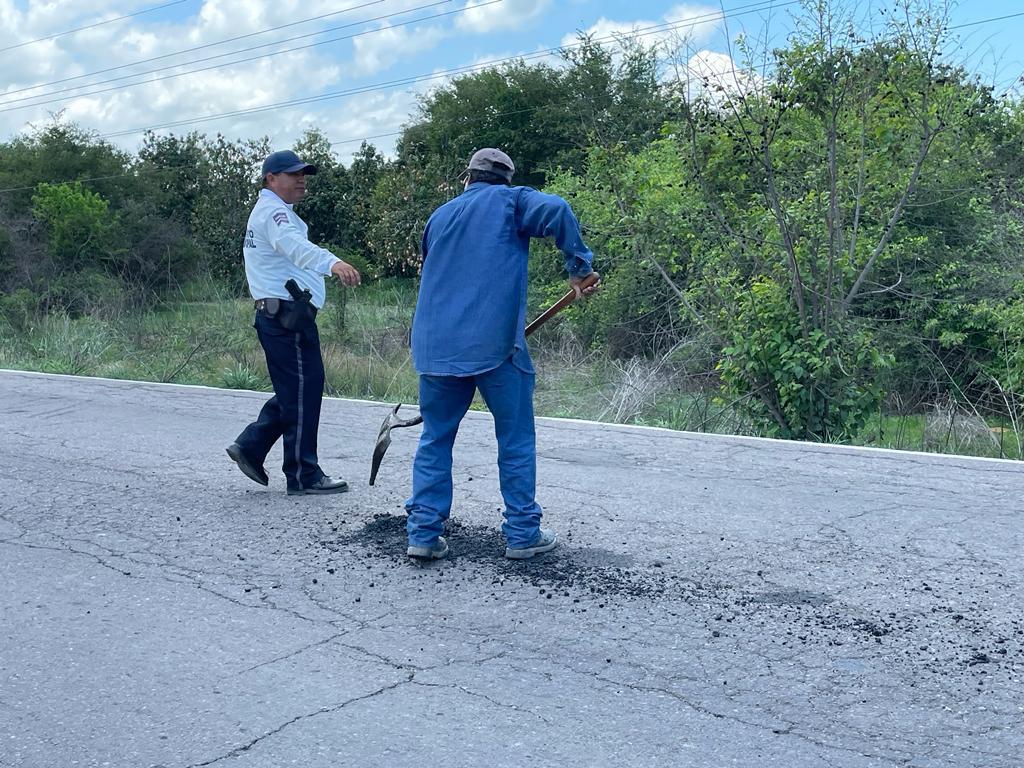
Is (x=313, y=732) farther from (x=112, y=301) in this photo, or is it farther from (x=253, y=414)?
(x=112, y=301)

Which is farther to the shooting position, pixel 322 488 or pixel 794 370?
pixel 794 370

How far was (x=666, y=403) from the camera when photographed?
1127 cm

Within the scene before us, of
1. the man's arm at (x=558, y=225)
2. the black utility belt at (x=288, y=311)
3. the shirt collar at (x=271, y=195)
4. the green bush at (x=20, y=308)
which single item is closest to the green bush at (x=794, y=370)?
the black utility belt at (x=288, y=311)

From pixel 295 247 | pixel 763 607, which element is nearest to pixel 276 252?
pixel 295 247

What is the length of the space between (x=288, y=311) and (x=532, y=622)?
2795 mm

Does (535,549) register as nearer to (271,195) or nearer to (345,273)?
(345,273)

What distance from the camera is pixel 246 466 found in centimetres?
660

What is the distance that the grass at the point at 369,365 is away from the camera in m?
10.1

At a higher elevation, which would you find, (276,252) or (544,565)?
(276,252)

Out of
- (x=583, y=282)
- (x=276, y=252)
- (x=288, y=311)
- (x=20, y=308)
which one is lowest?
(x=20, y=308)

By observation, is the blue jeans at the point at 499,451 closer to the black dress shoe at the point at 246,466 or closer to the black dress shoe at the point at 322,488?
the black dress shoe at the point at 322,488

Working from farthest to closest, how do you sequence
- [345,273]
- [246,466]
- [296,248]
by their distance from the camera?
[246,466] → [296,248] → [345,273]

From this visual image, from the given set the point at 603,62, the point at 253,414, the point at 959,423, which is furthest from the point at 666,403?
the point at 603,62

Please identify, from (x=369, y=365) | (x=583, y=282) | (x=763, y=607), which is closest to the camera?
(x=763, y=607)
